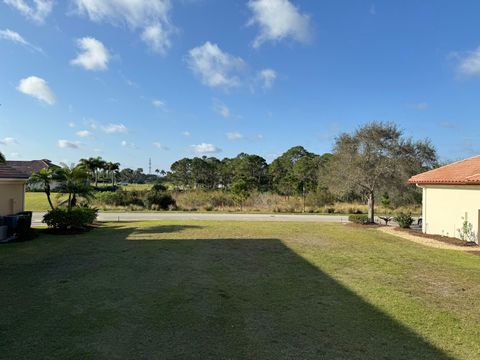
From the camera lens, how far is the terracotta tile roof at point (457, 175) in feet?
47.7

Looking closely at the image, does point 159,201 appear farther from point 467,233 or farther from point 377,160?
point 467,233

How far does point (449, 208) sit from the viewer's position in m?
15.7

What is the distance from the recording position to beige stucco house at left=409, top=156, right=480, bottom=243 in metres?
14.2

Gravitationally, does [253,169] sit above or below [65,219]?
above

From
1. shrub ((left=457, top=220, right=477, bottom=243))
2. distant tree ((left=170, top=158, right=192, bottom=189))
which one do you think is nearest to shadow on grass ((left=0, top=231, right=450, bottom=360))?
shrub ((left=457, top=220, right=477, bottom=243))

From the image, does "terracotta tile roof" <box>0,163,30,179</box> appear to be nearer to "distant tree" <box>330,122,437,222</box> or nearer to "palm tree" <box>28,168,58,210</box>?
"palm tree" <box>28,168,58,210</box>

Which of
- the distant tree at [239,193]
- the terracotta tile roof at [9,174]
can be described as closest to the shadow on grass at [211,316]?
the terracotta tile roof at [9,174]

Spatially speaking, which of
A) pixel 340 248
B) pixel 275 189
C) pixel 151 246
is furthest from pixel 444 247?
pixel 275 189

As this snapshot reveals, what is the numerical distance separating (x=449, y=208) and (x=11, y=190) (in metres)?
20.2

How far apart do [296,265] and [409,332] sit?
4.67 m

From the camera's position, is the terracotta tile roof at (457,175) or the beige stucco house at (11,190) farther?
the beige stucco house at (11,190)

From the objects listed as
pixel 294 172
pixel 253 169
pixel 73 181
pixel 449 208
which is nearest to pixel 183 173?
pixel 253 169

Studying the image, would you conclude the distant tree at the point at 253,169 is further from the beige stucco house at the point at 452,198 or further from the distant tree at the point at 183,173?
the beige stucco house at the point at 452,198

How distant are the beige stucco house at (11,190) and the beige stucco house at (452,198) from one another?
19.4 m
